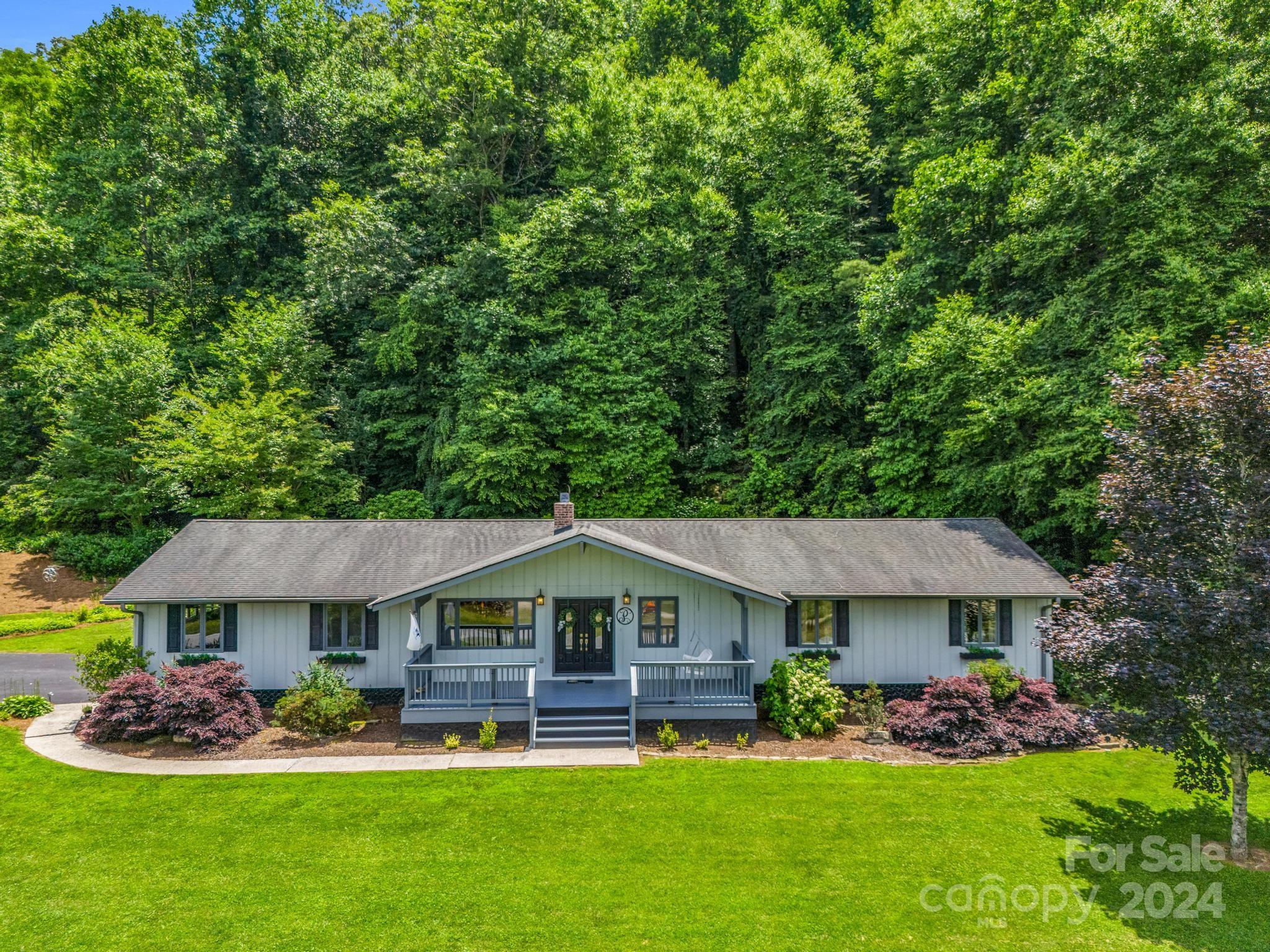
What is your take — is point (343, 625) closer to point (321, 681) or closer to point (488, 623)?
point (321, 681)

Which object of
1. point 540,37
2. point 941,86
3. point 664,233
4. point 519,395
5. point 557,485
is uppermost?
point 540,37

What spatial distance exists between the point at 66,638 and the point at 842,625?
2324cm

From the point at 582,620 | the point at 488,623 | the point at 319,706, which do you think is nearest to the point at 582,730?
the point at 582,620

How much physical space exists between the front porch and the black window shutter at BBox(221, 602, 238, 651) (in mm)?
3799

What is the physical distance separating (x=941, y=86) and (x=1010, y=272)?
7.41 metres

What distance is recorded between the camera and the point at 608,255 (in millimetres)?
26438

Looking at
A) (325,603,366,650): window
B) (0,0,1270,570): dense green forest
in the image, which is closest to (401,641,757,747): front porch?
(325,603,366,650): window

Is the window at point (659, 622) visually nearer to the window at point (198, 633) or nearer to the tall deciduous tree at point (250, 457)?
the window at point (198, 633)

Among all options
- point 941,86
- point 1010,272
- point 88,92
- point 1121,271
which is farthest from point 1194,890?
point 88,92

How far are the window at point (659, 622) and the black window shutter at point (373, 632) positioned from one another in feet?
18.1

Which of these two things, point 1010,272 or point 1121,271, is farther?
point 1010,272

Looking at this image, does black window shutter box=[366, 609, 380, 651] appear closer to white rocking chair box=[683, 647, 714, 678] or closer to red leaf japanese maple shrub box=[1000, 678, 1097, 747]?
white rocking chair box=[683, 647, 714, 678]

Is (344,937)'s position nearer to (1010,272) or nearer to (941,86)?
(1010,272)

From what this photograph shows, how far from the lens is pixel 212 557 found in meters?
15.1
